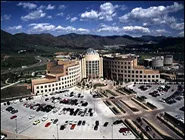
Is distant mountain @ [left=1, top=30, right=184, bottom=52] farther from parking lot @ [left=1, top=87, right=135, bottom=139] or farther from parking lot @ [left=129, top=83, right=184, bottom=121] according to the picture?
parking lot @ [left=129, top=83, right=184, bottom=121]

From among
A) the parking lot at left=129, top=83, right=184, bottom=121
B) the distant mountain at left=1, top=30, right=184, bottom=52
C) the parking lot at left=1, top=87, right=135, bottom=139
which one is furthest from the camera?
the distant mountain at left=1, top=30, right=184, bottom=52

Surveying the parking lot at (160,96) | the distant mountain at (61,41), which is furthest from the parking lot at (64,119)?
the distant mountain at (61,41)

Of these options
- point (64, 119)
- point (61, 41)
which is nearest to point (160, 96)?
point (64, 119)

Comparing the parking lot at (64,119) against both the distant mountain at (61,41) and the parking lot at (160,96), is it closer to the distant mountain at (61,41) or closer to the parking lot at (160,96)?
the parking lot at (160,96)

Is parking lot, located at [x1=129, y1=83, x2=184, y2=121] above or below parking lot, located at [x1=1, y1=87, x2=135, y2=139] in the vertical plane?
above

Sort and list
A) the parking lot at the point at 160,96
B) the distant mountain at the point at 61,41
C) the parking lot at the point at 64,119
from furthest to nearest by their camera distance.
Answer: the distant mountain at the point at 61,41 < the parking lot at the point at 160,96 < the parking lot at the point at 64,119

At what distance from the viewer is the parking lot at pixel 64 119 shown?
15359 millimetres

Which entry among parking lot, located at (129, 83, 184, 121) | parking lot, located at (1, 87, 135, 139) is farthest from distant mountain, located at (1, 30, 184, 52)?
parking lot, located at (129, 83, 184, 121)

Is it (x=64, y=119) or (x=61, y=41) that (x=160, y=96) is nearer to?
(x=64, y=119)

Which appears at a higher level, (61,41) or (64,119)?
(61,41)

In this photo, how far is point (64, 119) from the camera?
18.8 metres

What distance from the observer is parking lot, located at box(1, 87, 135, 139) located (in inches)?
605

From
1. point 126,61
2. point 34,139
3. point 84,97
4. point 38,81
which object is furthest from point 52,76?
point 34,139

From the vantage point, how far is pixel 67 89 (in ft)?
97.0
